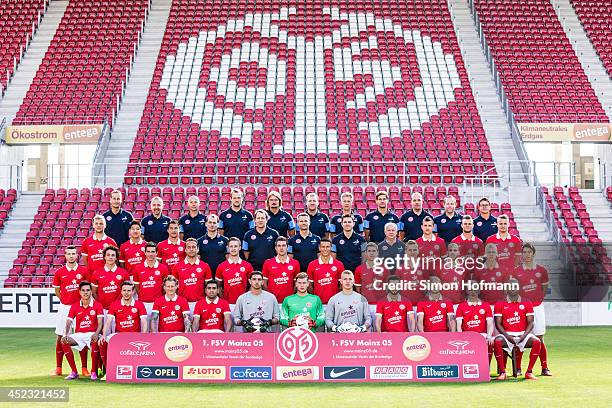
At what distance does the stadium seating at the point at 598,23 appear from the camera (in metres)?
27.0

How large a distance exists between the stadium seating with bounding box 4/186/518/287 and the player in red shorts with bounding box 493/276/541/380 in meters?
9.18

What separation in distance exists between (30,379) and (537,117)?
708 inches

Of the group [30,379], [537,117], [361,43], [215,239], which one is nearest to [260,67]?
[361,43]

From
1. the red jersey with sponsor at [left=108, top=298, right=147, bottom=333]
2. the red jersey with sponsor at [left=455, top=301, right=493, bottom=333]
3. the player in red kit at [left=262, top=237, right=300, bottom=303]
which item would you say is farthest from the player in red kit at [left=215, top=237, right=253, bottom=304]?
the red jersey with sponsor at [left=455, top=301, right=493, bottom=333]

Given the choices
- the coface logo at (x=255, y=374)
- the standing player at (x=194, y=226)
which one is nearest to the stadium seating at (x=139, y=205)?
the standing player at (x=194, y=226)

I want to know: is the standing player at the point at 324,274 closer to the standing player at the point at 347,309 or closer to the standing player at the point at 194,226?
the standing player at the point at 347,309

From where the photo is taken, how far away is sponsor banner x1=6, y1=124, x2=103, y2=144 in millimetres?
23266

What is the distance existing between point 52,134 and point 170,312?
15.2m

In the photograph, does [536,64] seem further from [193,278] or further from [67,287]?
[67,287]

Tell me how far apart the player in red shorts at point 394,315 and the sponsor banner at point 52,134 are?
15.4 meters

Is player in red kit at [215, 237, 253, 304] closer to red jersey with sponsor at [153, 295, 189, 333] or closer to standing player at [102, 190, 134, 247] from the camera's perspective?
red jersey with sponsor at [153, 295, 189, 333]

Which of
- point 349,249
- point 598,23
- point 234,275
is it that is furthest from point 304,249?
point 598,23

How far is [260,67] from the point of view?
26.4 metres

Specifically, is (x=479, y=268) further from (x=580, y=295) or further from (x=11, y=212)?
(x=11, y=212)
